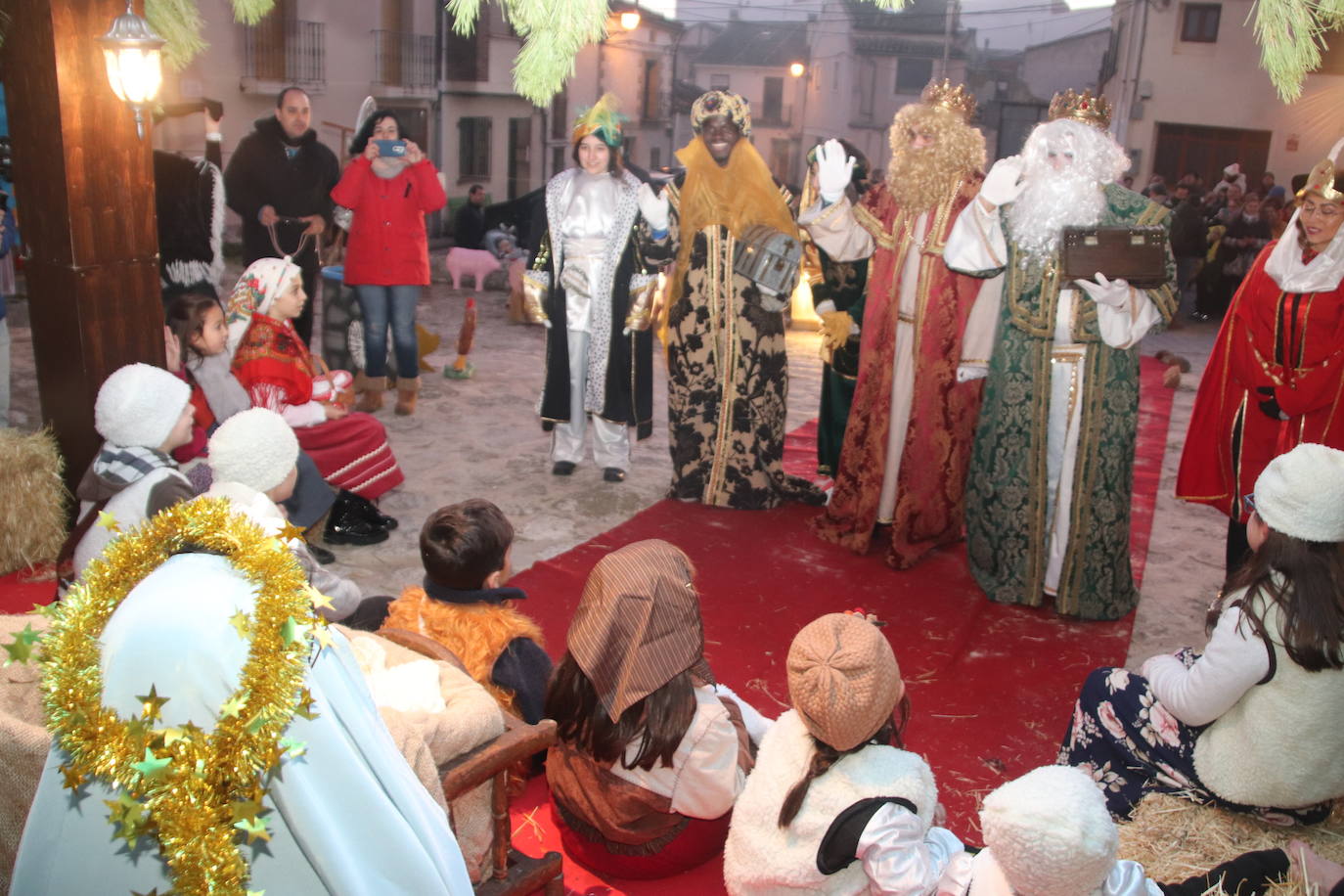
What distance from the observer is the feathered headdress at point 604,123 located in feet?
19.1

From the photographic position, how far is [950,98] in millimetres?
4977

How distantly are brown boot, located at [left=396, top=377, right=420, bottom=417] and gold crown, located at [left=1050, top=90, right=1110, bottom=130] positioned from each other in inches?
169

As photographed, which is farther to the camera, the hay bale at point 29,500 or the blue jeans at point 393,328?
the blue jeans at point 393,328

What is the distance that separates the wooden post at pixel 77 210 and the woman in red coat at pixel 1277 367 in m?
4.30

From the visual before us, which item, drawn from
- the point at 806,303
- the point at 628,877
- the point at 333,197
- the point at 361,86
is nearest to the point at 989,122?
the point at 361,86

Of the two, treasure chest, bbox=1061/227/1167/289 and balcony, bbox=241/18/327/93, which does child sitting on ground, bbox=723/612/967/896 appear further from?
balcony, bbox=241/18/327/93

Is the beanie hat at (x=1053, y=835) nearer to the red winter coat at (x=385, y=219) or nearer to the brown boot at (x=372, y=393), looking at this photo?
the red winter coat at (x=385, y=219)

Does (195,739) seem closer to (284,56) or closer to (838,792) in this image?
(838,792)

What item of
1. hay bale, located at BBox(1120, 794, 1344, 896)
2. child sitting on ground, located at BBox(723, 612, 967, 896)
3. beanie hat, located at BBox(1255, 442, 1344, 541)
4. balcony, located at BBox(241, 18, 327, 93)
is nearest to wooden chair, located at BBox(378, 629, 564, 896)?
child sitting on ground, located at BBox(723, 612, 967, 896)

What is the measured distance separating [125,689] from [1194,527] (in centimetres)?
548

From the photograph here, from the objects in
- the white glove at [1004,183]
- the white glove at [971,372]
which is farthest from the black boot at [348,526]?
the white glove at [1004,183]

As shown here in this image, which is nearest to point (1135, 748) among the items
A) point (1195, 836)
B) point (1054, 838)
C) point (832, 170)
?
point (1195, 836)

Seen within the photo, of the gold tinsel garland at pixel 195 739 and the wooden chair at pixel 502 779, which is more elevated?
the gold tinsel garland at pixel 195 739

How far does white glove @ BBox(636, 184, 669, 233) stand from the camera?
19.0 feet
